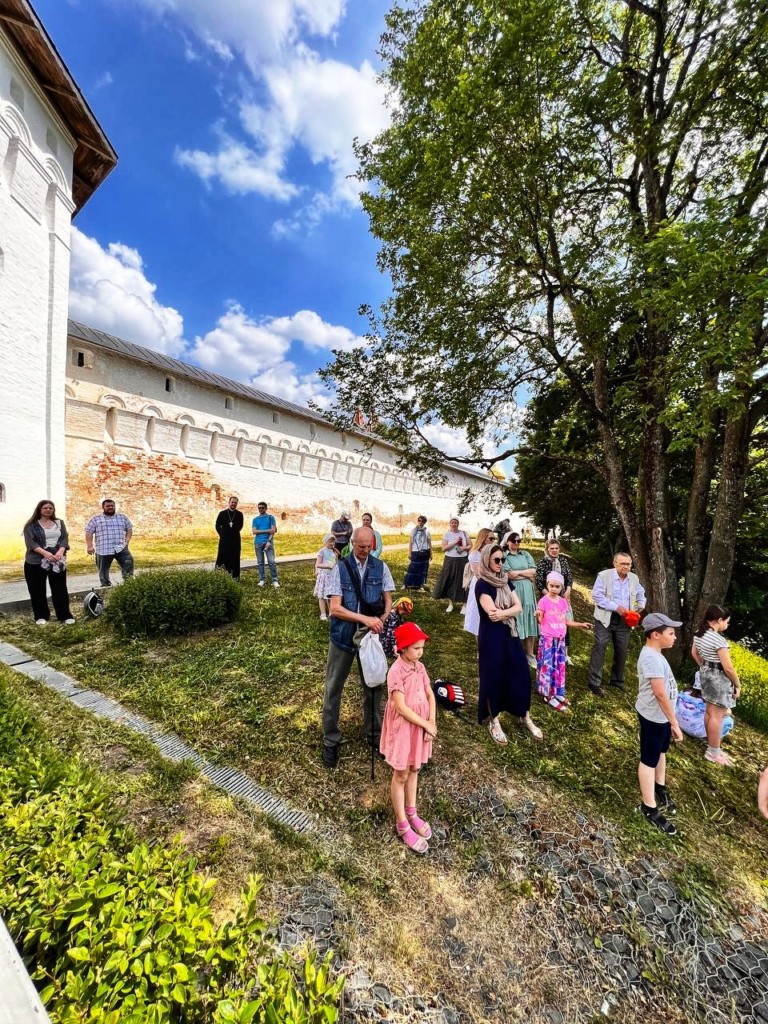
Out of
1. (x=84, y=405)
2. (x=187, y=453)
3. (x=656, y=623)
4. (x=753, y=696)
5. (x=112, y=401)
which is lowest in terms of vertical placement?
(x=753, y=696)

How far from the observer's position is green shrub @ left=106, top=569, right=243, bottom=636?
19.2ft

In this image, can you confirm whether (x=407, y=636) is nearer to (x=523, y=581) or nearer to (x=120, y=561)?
(x=523, y=581)

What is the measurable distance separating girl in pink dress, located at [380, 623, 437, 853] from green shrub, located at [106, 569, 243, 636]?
4356mm

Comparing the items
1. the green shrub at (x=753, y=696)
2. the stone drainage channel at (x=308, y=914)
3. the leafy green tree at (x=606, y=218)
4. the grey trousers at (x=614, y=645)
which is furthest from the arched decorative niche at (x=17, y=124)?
the green shrub at (x=753, y=696)

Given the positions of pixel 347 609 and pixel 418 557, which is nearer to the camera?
pixel 347 609

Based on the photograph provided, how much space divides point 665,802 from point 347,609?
10.3 feet

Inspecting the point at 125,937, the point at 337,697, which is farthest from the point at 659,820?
the point at 125,937

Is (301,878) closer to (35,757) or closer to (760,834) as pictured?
(35,757)

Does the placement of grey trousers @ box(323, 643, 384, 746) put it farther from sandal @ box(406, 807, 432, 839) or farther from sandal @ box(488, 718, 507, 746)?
sandal @ box(488, 718, 507, 746)

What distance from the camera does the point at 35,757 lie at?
2.44 meters

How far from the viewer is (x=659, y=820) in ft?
10.7

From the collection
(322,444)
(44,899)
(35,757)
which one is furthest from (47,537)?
(322,444)

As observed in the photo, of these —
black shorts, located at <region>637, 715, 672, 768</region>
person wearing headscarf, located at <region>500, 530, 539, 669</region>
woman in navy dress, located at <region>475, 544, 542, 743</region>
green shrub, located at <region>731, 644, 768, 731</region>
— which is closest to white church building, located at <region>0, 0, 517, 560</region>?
person wearing headscarf, located at <region>500, 530, 539, 669</region>

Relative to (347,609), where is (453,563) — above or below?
below
